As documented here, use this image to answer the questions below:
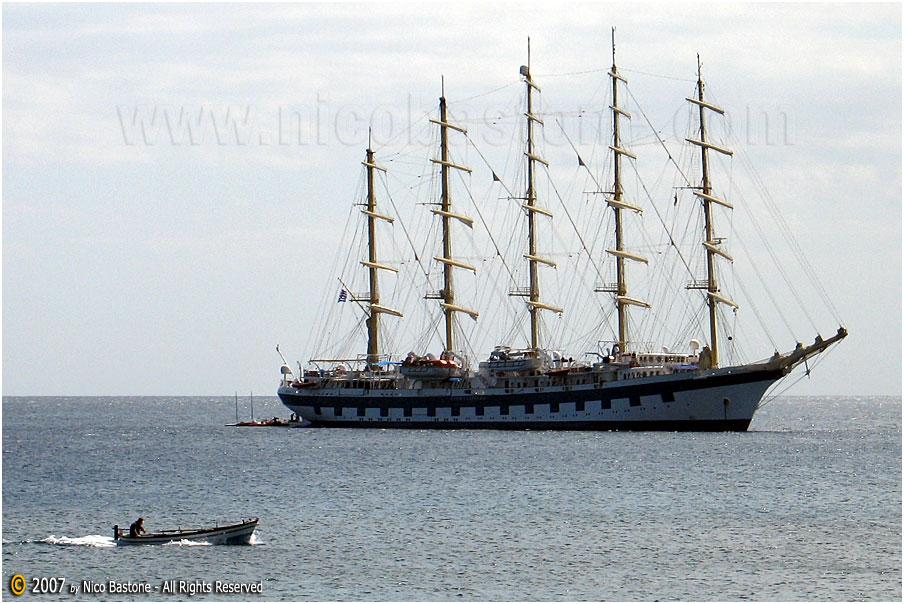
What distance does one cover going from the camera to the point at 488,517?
2322 inches

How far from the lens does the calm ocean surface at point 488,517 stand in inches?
1806

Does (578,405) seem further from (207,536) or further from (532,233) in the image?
(207,536)

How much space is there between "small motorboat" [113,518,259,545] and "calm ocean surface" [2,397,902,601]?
0.46m

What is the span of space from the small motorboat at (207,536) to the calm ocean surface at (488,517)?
0.46 m

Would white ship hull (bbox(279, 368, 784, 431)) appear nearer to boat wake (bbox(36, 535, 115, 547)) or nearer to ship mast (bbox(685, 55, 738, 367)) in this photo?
ship mast (bbox(685, 55, 738, 367))

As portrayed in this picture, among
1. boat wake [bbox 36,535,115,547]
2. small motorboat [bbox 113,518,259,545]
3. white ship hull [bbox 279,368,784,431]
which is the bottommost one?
boat wake [bbox 36,535,115,547]

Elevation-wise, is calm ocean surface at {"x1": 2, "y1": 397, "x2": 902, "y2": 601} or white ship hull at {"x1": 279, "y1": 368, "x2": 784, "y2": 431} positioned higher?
white ship hull at {"x1": 279, "y1": 368, "x2": 784, "y2": 431}

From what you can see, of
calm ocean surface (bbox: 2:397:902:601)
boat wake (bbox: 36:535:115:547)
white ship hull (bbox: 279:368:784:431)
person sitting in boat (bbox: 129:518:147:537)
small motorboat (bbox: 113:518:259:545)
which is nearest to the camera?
calm ocean surface (bbox: 2:397:902:601)

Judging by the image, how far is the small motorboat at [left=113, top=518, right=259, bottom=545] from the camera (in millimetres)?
51031

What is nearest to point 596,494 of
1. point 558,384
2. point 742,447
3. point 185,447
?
point 742,447

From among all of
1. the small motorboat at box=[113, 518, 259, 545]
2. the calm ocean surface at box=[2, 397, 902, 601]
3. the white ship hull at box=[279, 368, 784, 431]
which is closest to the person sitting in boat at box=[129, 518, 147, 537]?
the small motorboat at box=[113, 518, 259, 545]

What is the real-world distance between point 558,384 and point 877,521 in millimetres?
44363

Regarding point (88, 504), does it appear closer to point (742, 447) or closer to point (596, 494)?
point (596, 494)

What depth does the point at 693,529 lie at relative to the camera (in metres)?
55.9
